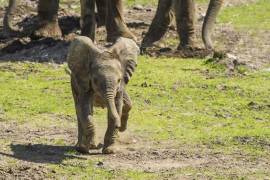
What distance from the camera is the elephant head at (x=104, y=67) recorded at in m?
9.61

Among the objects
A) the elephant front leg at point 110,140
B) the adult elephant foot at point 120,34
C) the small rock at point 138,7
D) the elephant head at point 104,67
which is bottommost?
the small rock at point 138,7

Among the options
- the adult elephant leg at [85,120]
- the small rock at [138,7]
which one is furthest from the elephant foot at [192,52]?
the adult elephant leg at [85,120]

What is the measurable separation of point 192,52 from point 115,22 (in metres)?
1.29

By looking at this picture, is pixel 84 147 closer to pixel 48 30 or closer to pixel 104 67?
pixel 104 67

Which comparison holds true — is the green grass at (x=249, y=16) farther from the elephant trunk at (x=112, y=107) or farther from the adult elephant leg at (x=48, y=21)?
the elephant trunk at (x=112, y=107)

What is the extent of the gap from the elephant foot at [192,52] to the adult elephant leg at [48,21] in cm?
217

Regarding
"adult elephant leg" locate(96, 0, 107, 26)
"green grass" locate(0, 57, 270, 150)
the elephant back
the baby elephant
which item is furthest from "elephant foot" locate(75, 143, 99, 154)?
"adult elephant leg" locate(96, 0, 107, 26)

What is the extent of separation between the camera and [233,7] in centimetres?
2133

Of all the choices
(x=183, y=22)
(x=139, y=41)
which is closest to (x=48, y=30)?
(x=139, y=41)

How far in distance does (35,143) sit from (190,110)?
249 centimetres

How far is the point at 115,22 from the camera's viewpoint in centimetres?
1639

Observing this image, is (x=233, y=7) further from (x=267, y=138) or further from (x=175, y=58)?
(x=267, y=138)

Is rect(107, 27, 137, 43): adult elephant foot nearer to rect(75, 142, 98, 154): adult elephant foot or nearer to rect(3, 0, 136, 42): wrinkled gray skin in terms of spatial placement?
rect(3, 0, 136, 42): wrinkled gray skin

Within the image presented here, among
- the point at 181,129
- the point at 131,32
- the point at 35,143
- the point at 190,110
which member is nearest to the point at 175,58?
the point at 131,32
